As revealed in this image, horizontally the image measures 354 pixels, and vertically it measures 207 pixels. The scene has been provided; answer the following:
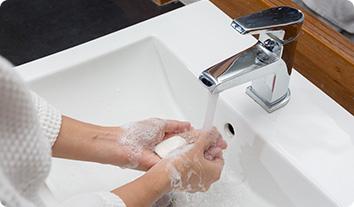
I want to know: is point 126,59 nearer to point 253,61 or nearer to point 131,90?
point 131,90

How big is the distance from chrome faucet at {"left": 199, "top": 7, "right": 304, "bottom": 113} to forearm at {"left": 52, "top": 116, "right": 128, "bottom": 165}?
160mm

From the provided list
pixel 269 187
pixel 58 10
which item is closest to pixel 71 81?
pixel 58 10

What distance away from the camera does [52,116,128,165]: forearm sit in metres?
0.62

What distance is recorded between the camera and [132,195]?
1.82 ft

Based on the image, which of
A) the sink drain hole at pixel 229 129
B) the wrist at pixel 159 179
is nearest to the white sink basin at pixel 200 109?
the sink drain hole at pixel 229 129

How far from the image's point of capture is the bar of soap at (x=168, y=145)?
64 centimetres

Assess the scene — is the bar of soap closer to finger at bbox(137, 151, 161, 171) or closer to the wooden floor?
finger at bbox(137, 151, 161, 171)

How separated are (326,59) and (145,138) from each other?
267 mm

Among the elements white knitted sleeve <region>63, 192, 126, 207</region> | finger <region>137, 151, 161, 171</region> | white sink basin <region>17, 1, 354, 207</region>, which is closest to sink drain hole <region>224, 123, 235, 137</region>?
white sink basin <region>17, 1, 354, 207</region>

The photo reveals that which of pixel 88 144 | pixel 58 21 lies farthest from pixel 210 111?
pixel 58 21

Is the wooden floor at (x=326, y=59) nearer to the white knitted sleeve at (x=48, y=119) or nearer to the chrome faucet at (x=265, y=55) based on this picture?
the chrome faucet at (x=265, y=55)

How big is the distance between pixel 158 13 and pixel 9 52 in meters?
0.27

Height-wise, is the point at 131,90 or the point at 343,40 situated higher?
the point at 343,40

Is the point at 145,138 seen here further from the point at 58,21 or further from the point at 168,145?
the point at 58,21
